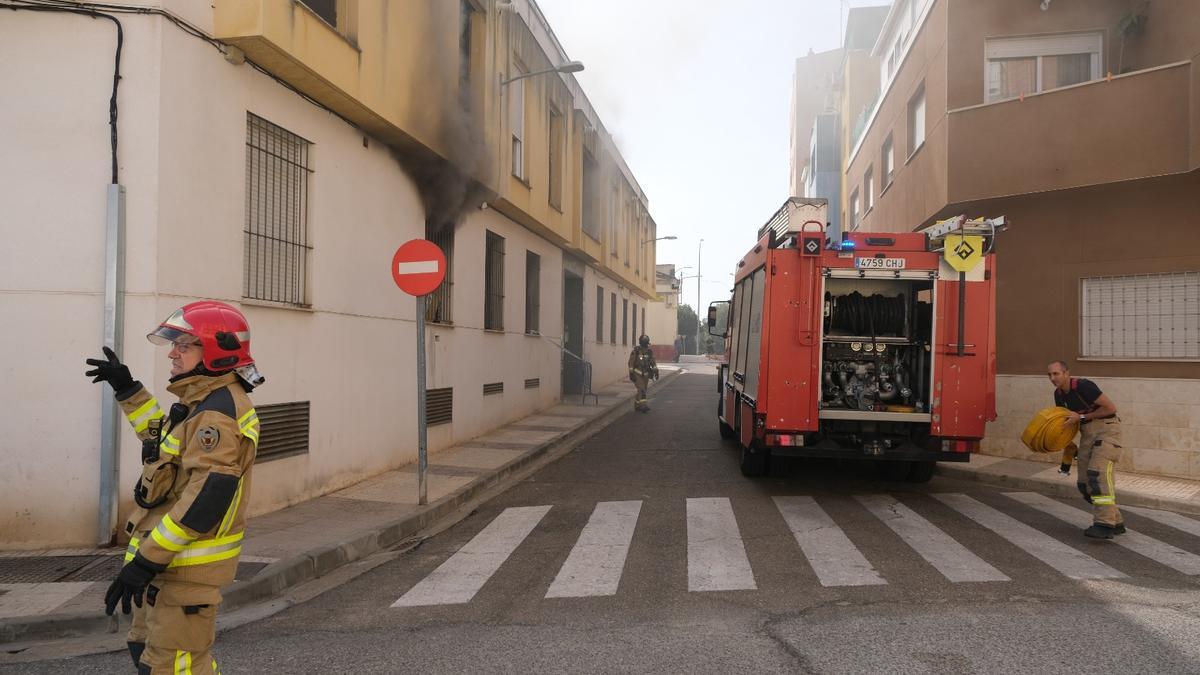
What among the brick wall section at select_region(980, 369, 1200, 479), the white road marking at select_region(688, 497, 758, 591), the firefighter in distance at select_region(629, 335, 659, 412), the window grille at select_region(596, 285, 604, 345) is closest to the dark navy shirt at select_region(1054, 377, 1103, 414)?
the white road marking at select_region(688, 497, 758, 591)

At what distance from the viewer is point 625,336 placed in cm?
2911

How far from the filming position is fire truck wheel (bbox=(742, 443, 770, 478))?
29.5ft

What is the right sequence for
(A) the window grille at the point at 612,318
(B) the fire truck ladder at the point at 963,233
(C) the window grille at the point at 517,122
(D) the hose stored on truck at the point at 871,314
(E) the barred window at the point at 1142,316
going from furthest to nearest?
(A) the window grille at the point at 612,318 → (C) the window grille at the point at 517,122 → (E) the barred window at the point at 1142,316 → (D) the hose stored on truck at the point at 871,314 → (B) the fire truck ladder at the point at 963,233

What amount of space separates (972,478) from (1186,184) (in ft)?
14.1

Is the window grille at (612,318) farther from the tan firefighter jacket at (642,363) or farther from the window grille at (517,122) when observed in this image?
the window grille at (517,122)

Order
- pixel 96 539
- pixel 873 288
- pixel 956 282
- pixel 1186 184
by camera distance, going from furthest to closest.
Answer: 1. pixel 1186 184
2. pixel 873 288
3. pixel 956 282
4. pixel 96 539

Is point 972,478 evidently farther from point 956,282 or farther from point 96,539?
point 96,539

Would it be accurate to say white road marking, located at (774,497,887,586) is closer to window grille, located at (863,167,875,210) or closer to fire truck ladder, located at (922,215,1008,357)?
fire truck ladder, located at (922,215,1008,357)

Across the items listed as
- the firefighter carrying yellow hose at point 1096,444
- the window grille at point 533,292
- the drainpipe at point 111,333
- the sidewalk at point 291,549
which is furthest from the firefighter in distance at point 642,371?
the drainpipe at point 111,333

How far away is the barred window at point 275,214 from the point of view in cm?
705

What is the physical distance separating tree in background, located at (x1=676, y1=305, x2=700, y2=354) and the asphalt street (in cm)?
6783

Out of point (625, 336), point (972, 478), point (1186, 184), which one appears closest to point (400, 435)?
point (972, 478)

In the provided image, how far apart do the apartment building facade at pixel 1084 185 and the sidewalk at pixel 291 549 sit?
709 cm

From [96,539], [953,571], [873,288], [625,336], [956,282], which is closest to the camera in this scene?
[953,571]
